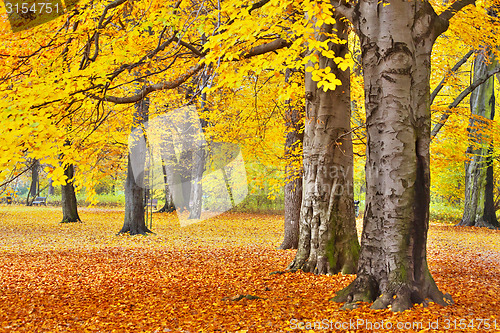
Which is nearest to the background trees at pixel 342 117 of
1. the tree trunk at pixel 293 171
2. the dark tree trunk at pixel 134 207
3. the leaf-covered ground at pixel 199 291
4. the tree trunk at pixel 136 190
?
the leaf-covered ground at pixel 199 291

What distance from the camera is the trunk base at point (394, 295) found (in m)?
4.10

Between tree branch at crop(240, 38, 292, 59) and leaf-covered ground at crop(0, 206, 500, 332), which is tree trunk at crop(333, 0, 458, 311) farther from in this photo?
tree branch at crop(240, 38, 292, 59)

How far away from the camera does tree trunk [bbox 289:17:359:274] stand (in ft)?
20.7

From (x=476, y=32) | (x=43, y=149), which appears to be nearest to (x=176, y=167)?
(x=476, y=32)

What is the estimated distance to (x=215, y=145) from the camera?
19.9 m

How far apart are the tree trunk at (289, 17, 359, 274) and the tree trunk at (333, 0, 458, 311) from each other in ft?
6.33

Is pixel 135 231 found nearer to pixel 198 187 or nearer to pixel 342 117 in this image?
pixel 198 187

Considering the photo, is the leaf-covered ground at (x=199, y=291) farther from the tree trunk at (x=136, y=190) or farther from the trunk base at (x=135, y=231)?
the tree trunk at (x=136, y=190)

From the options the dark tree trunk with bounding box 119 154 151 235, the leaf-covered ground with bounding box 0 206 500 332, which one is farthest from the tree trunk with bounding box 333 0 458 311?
the dark tree trunk with bounding box 119 154 151 235

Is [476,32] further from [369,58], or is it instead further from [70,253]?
[70,253]

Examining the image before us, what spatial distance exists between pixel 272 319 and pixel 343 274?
2.39 m

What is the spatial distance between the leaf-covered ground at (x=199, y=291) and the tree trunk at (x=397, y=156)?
32 cm

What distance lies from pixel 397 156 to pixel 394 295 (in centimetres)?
141

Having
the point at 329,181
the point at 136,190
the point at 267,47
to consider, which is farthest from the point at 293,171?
Result: the point at 136,190
